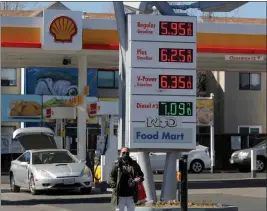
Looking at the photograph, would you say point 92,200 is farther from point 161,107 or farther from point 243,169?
point 243,169

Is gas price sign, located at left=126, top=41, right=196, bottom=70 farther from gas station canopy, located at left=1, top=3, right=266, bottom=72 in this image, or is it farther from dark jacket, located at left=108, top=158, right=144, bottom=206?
gas station canopy, located at left=1, top=3, right=266, bottom=72

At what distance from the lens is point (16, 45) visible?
79.4 feet

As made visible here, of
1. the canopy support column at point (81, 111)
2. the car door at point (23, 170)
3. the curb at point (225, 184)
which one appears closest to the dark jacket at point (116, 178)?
the car door at point (23, 170)

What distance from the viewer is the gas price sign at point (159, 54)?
16.3 metres

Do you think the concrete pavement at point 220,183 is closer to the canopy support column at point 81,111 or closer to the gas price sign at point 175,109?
the canopy support column at point 81,111

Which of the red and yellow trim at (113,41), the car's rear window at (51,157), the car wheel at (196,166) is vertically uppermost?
the red and yellow trim at (113,41)

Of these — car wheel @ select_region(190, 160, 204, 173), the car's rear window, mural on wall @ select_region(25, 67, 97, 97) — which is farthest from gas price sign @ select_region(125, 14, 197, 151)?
mural on wall @ select_region(25, 67, 97, 97)

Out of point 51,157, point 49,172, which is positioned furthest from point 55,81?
point 49,172

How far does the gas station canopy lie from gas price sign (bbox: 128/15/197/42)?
790 centimetres

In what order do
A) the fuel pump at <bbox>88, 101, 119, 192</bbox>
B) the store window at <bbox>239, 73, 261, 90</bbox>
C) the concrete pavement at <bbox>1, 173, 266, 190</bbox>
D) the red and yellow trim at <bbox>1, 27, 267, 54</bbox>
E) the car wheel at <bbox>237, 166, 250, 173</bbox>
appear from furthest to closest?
the store window at <bbox>239, 73, 261, 90</bbox> → the car wheel at <bbox>237, 166, 250, 173</bbox> → the concrete pavement at <bbox>1, 173, 266, 190</bbox> → the red and yellow trim at <bbox>1, 27, 267, 54</bbox> → the fuel pump at <bbox>88, 101, 119, 192</bbox>

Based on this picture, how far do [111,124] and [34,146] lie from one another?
476 cm

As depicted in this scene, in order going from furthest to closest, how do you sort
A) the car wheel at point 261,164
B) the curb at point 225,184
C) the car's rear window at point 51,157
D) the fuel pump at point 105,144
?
1. the car wheel at point 261,164
2. the curb at point 225,184
3. the fuel pump at point 105,144
4. the car's rear window at point 51,157

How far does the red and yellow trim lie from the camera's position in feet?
79.6

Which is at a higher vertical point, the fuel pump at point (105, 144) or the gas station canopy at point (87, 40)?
the gas station canopy at point (87, 40)
